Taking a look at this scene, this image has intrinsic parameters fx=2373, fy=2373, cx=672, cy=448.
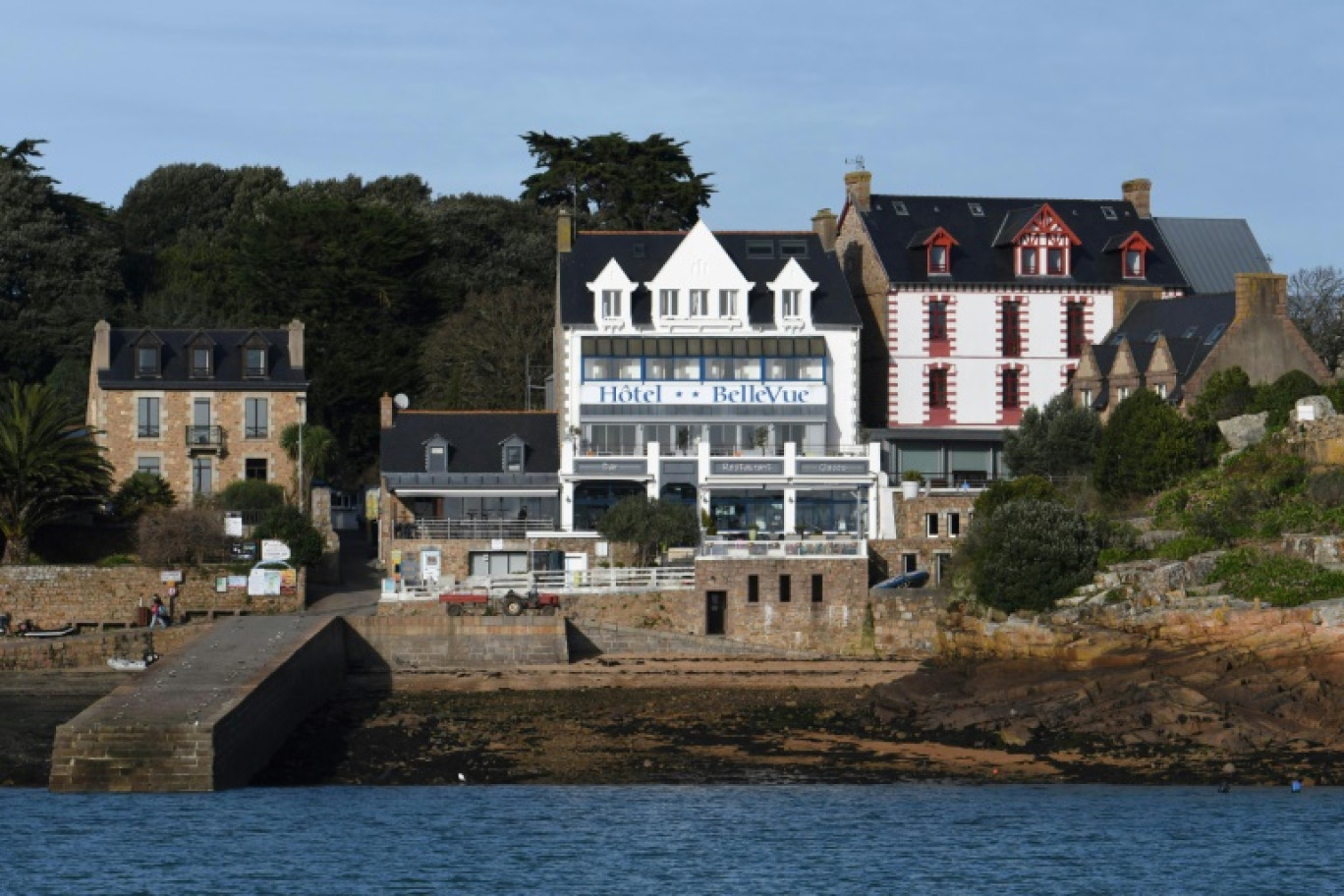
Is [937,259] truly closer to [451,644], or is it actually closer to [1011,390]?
[1011,390]

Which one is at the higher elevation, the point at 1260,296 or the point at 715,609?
the point at 1260,296

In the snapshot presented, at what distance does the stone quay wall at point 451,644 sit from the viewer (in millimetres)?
65688

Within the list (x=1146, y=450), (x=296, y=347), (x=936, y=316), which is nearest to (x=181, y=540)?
(x=296, y=347)

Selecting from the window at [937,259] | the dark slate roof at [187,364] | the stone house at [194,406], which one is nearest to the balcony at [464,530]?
the stone house at [194,406]

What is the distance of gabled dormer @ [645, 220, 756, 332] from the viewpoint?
8038 cm

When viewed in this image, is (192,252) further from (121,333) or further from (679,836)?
(679,836)

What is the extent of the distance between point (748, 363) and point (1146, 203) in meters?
19.2

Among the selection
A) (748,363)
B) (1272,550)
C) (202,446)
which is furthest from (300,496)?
(1272,550)

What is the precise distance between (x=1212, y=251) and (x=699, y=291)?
21.0 metres

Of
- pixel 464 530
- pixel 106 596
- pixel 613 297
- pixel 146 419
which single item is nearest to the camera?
pixel 106 596

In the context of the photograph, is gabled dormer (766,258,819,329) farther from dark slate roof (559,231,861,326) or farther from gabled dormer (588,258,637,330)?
gabled dormer (588,258,637,330)

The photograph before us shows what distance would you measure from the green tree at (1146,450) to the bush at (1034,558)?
6.87 meters

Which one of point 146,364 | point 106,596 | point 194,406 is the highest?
point 146,364

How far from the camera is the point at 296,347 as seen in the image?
Answer: 270 feet
